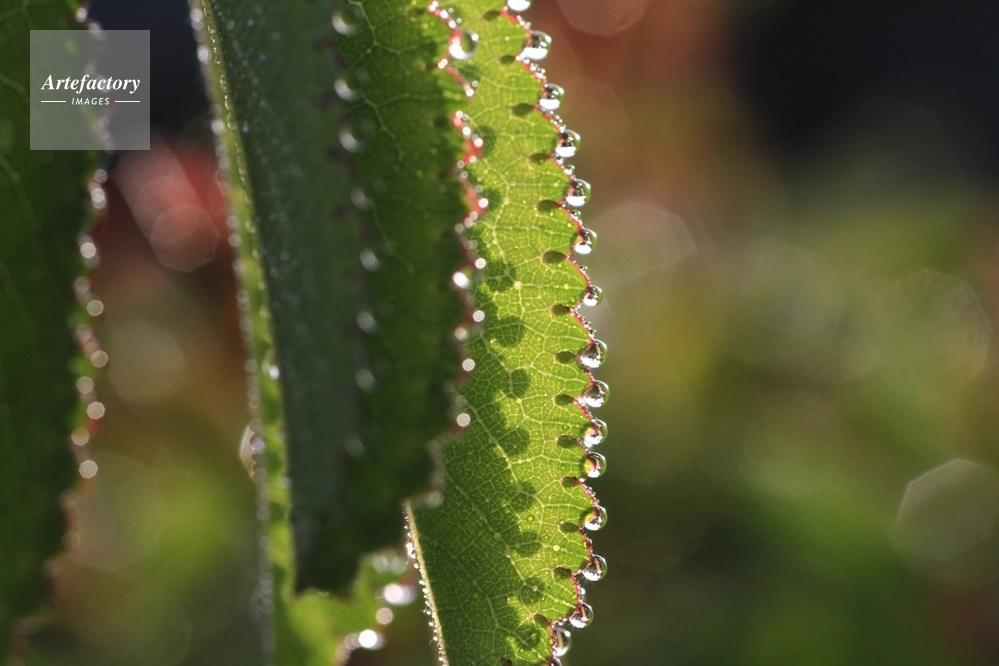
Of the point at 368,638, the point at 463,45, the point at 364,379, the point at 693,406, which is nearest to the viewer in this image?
the point at 364,379

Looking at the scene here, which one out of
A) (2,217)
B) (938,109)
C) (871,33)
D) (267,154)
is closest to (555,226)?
(267,154)

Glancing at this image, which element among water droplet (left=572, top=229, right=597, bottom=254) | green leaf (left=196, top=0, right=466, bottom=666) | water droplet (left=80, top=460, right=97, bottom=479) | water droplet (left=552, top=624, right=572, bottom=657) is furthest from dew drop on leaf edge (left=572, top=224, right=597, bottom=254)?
water droplet (left=80, top=460, right=97, bottom=479)

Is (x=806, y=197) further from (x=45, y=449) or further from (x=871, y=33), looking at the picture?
(x=45, y=449)

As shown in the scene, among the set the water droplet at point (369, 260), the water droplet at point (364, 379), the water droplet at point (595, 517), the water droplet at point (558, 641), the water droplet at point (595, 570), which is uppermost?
the water droplet at point (369, 260)

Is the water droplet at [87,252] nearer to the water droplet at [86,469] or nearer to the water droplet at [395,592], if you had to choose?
the water droplet at [86,469]

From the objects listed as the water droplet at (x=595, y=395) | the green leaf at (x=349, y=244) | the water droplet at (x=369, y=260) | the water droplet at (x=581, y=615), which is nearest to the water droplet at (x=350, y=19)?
the green leaf at (x=349, y=244)

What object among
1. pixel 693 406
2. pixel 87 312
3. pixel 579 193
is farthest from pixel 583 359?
pixel 693 406
